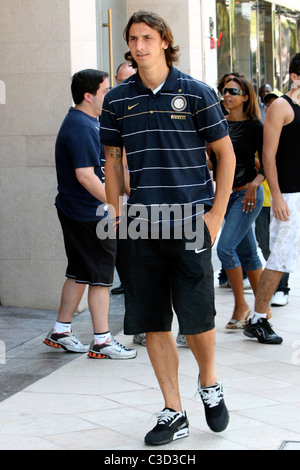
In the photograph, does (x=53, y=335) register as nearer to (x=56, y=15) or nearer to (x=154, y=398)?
(x=154, y=398)

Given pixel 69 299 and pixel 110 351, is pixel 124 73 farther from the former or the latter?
pixel 110 351

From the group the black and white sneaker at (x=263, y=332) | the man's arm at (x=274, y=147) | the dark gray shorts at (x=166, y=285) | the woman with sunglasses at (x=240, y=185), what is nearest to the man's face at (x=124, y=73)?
the woman with sunglasses at (x=240, y=185)

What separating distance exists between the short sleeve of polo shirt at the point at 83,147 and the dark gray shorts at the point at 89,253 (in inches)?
17.3

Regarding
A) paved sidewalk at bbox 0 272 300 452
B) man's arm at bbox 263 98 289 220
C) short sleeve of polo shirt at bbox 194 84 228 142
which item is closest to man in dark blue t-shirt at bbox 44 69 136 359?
paved sidewalk at bbox 0 272 300 452

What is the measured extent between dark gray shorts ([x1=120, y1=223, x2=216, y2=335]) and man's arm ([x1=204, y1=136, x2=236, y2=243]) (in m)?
0.06

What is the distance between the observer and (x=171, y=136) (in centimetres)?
410

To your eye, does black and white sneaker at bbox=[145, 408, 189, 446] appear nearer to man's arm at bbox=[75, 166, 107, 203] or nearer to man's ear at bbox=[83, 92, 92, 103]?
man's arm at bbox=[75, 166, 107, 203]

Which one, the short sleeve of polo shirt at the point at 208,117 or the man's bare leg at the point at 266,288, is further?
the man's bare leg at the point at 266,288

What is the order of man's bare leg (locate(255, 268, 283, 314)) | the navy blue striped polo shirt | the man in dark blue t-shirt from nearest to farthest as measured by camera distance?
the navy blue striped polo shirt → the man in dark blue t-shirt → man's bare leg (locate(255, 268, 283, 314))

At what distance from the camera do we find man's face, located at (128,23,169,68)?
413 centimetres

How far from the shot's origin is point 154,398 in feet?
16.3

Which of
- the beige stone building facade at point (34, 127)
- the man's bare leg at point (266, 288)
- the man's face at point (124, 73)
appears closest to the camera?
the man's bare leg at point (266, 288)

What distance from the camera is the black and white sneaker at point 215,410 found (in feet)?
13.9

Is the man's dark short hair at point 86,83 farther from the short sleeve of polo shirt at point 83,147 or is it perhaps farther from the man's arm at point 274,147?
the man's arm at point 274,147
